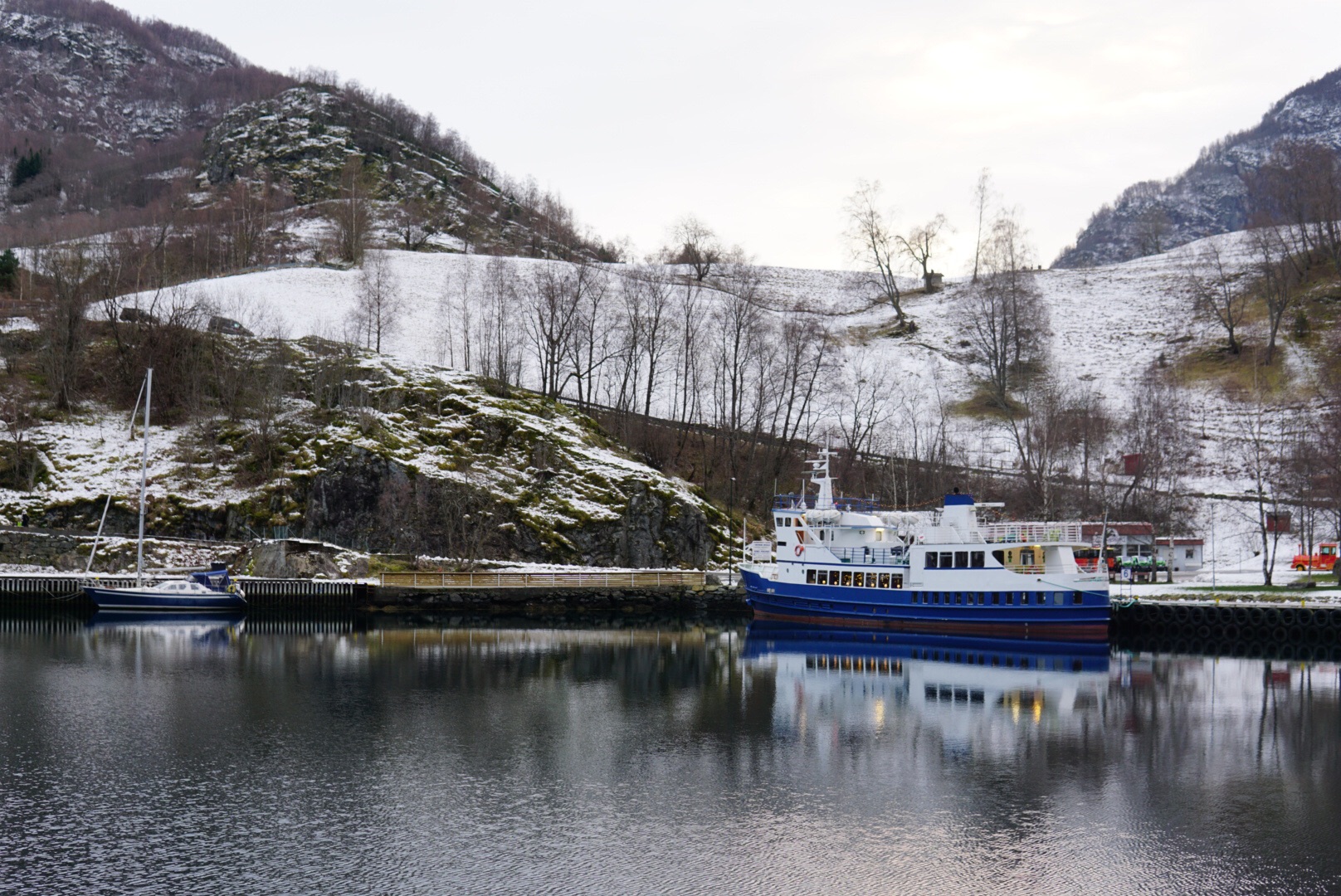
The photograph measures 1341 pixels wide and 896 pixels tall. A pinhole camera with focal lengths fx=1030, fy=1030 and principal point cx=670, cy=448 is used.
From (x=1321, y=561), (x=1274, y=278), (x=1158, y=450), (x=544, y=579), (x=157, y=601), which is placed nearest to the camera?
(x=157, y=601)

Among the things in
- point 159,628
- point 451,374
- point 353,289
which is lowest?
point 159,628

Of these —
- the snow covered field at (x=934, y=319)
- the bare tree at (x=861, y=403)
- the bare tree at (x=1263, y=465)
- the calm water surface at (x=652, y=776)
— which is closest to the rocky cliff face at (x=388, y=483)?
the snow covered field at (x=934, y=319)

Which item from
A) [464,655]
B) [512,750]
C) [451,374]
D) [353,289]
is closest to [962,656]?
[464,655]

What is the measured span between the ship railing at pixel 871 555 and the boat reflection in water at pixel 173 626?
1147 inches

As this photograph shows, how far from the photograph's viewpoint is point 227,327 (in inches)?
3019

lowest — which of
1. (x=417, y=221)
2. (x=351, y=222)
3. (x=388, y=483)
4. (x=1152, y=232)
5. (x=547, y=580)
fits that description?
(x=547, y=580)

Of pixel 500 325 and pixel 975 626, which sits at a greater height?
pixel 500 325

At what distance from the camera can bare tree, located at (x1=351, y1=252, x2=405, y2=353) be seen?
8350cm

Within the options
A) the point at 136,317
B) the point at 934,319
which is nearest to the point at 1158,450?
the point at 934,319

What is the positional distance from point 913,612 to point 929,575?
2.00 m

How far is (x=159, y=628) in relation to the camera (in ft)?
159

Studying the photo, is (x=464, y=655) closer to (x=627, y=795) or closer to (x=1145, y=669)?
(x=627, y=795)

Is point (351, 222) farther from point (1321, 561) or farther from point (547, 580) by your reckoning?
point (1321, 561)

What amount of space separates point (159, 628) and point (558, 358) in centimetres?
3852
